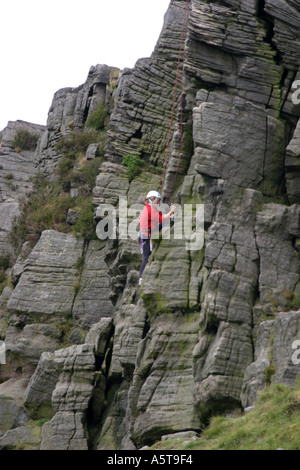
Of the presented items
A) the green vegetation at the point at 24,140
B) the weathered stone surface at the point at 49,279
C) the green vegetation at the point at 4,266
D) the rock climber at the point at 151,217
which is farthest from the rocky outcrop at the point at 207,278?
the green vegetation at the point at 24,140

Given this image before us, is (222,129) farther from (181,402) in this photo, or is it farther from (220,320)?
(181,402)

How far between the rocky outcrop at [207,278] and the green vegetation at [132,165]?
0.81 feet

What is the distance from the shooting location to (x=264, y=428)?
17.6m

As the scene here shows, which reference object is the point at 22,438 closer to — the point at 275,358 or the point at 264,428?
the point at 275,358

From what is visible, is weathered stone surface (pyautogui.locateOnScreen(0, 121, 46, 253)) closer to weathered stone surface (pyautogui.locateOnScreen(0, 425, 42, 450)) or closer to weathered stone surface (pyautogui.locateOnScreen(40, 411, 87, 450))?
weathered stone surface (pyautogui.locateOnScreen(0, 425, 42, 450))

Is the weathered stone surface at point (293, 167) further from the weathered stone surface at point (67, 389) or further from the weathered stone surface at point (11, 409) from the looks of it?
the weathered stone surface at point (11, 409)

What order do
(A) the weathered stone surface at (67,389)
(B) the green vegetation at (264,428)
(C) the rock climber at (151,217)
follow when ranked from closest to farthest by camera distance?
(B) the green vegetation at (264,428)
(C) the rock climber at (151,217)
(A) the weathered stone surface at (67,389)

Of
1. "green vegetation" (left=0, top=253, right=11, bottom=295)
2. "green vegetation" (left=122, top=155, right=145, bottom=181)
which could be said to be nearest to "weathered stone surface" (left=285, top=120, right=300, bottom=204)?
"green vegetation" (left=122, top=155, right=145, bottom=181)

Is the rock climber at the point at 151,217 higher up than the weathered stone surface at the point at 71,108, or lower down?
lower down

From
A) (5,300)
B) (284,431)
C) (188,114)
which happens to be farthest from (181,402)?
(5,300)

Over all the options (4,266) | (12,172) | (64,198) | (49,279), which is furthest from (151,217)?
(12,172)

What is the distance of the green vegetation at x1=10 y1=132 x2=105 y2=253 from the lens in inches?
1527

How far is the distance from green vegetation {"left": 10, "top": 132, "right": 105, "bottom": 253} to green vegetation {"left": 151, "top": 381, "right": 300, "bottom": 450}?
1863 cm

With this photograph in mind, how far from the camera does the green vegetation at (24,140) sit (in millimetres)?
55153
